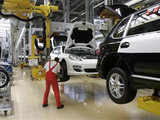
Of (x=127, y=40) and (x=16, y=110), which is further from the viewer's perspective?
(x=16, y=110)

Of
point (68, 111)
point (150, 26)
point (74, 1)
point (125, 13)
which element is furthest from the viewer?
point (74, 1)

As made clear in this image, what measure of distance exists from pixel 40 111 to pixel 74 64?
1.40 m

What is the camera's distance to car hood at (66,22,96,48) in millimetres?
5267

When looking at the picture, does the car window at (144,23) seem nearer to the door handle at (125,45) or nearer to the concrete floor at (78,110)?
the door handle at (125,45)

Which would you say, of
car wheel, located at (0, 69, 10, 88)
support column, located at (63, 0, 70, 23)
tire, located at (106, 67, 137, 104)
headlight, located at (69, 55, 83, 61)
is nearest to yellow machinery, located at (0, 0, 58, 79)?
car wheel, located at (0, 69, 10, 88)

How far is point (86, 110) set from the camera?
3953 millimetres

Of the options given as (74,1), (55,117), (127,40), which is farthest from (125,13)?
(74,1)

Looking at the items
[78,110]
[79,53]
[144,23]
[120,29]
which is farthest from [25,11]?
[144,23]

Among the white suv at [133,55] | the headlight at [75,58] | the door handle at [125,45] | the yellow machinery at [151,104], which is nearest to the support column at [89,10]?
the headlight at [75,58]

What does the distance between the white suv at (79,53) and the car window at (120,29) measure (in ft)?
4.96

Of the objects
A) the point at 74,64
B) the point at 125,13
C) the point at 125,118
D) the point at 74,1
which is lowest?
the point at 125,118

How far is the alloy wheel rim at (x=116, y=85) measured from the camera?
278 cm

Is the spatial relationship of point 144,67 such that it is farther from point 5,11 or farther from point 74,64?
point 5,11

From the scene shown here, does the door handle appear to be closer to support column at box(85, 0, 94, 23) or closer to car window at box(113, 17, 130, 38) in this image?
car window at box(113, 17, 130, 38)
